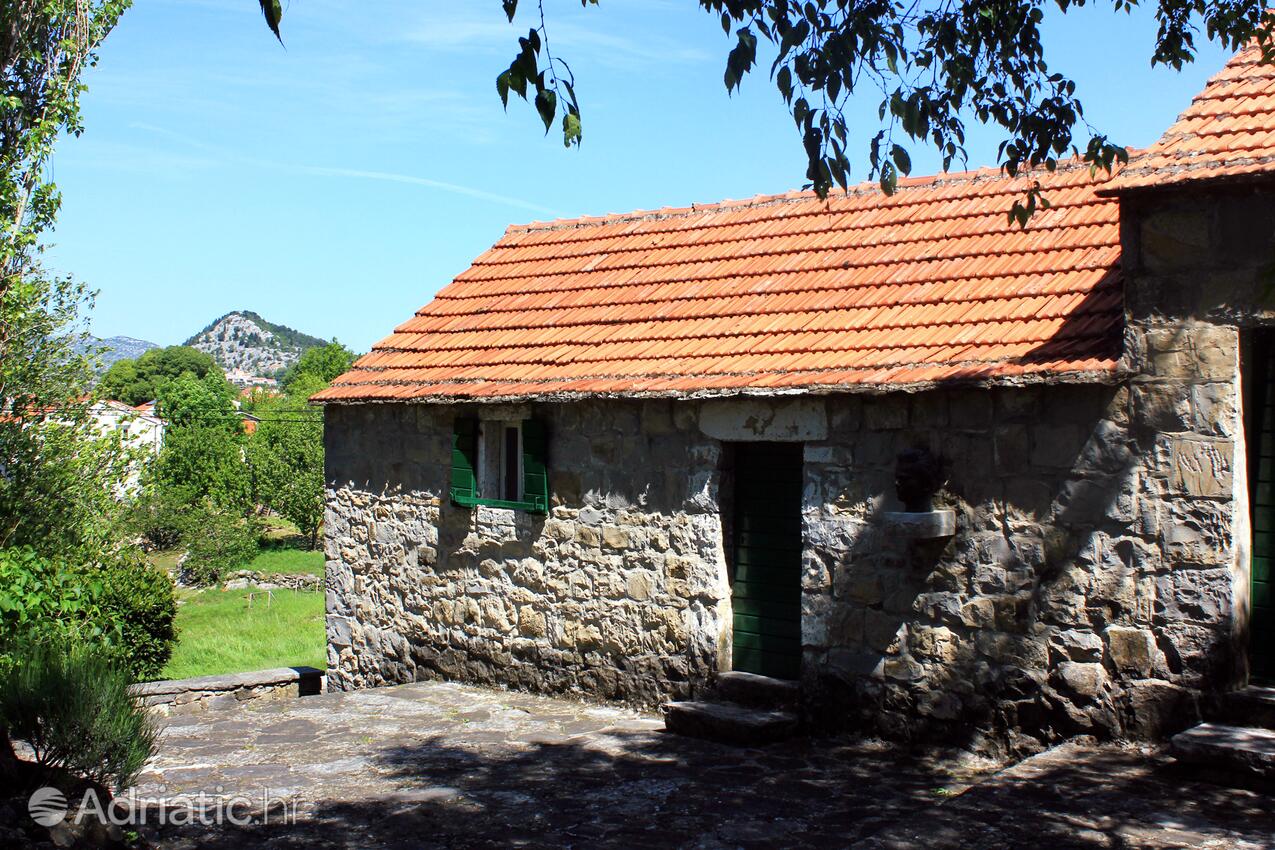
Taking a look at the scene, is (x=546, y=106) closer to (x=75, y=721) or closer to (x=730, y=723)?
(x=75, y=721)

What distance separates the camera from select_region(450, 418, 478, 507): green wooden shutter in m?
8.88

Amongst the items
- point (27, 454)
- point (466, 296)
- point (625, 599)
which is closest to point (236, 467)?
point (27, 454)

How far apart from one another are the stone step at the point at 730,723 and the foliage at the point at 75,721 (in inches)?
128

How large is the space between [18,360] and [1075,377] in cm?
1273

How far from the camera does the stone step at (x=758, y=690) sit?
7023mm

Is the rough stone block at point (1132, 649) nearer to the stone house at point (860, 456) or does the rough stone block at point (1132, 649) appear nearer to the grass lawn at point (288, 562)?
the stone house at point (860, 456)

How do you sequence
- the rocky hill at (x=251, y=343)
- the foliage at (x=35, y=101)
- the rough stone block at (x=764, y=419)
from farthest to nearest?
the rocky hill at (x=251, y=343) → the foliage at (x=35, y=101) → the rough stone block at (x=764, y=419)

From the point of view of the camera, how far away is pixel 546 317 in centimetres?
939

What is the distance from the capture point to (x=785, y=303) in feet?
26.0

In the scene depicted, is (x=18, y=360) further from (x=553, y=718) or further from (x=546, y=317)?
(x=553, y=718)

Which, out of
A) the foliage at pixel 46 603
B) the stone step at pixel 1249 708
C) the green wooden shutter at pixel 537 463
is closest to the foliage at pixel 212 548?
the foliage at pixel 46 603

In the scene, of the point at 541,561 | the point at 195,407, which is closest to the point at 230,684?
the point at 541,561

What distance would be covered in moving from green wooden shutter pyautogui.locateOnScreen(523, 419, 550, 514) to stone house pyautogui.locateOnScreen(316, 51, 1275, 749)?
0.02 metres

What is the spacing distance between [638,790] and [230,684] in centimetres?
520
